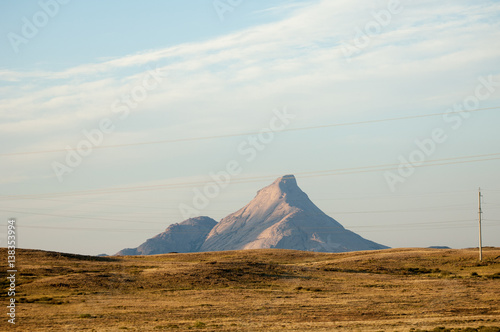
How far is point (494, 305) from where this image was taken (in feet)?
173

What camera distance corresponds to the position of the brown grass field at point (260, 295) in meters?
44.1

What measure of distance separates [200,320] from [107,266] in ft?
148

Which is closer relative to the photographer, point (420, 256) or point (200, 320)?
point (200, 320)

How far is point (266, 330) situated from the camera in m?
40.7

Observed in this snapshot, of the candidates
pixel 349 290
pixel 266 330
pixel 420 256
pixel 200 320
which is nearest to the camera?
→ pixel 266 330

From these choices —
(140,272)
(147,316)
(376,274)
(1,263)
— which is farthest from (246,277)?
(1,263)

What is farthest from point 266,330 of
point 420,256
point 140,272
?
point 420,256

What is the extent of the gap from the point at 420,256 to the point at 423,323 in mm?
63585

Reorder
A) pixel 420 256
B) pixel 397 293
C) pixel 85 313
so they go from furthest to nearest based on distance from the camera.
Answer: pixel 420 256
pixel 397 293
pixel 85 313

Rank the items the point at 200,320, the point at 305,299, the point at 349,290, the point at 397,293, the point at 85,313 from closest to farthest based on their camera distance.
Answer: the point at 200,320 < the point at 85,313 < the point at 305,299 < the point at 397,293 < the point at 349,290

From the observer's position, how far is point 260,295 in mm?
63094

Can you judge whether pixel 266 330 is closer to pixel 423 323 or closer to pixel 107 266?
pixel 423 323

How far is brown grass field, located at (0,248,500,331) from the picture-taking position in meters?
44.1

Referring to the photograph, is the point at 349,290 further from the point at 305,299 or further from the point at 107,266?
the point at 107,266
